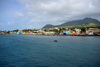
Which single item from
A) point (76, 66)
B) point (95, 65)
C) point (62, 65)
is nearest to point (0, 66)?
point (62, 65)

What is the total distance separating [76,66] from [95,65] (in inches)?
137

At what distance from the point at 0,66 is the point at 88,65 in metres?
15.5

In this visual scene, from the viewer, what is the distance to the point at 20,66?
1866cm

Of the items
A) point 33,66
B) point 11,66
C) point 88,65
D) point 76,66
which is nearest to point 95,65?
point 88,65

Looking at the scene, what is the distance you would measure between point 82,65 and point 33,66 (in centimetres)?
865

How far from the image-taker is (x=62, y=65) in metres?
18.9

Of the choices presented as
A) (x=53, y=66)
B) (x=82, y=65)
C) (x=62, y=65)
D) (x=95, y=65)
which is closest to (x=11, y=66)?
(x=53, y=66)

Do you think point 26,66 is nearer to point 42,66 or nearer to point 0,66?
point 42,66

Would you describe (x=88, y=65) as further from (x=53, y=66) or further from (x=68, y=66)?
(x=53, y=66)

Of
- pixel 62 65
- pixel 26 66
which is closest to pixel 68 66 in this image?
pixel 62 65

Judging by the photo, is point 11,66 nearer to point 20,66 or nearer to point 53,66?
point 20,66

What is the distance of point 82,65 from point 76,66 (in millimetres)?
1328

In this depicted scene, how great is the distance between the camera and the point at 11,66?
18812 millimetres

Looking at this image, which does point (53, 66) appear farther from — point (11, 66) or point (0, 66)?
point (0, 66)
